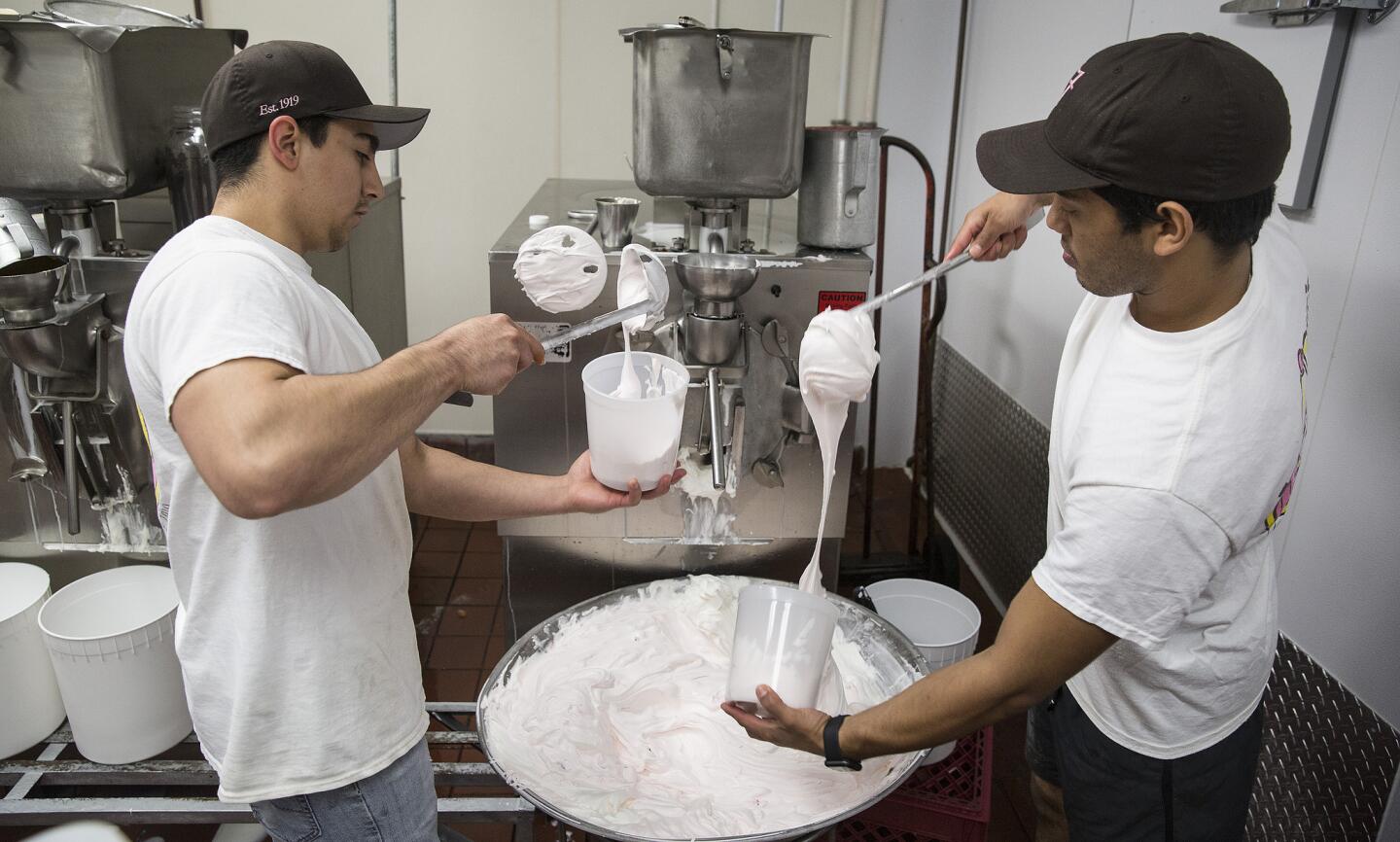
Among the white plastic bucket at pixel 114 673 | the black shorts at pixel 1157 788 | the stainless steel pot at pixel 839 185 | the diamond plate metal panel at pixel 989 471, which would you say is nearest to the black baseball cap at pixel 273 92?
the stainless steel pot at pixel 839 185

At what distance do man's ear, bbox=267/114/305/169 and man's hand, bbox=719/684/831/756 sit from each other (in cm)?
103

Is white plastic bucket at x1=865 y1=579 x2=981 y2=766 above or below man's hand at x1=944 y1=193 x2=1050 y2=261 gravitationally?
below

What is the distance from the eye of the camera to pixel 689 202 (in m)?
2.07

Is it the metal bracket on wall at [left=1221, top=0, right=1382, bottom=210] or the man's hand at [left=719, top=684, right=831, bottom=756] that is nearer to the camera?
Answer: the man's hand at [left=719, top=684, right=831, bottom=756]

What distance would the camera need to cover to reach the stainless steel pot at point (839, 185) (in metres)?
2.02

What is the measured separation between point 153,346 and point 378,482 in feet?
1.15

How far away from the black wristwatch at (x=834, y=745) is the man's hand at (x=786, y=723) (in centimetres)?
1

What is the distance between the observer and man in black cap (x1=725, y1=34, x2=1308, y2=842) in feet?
3.66

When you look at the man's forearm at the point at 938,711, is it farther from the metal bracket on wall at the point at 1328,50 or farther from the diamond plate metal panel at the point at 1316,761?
the metal bracket on wall at the point at 1328,50

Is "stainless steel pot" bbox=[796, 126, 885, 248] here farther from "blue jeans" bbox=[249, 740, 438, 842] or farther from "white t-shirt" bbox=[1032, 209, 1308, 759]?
"blue jeans" bbox=[249, 740, 438, 842]

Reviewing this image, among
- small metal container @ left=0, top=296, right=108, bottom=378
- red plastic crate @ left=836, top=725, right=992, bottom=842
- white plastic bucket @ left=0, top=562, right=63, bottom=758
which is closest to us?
red plastic crate @ left=836, top=725, right=992, bottom=842

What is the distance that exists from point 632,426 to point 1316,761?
1.47m

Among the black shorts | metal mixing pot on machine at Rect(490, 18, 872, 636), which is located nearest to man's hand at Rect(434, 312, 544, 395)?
metal mixing pot on machine at Rect(490, 18, 872, 636)

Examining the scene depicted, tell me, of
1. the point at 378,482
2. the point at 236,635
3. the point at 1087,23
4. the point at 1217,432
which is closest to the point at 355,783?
the point at 236,635
